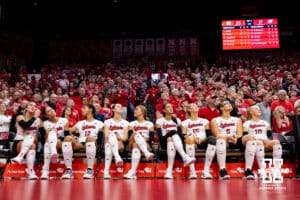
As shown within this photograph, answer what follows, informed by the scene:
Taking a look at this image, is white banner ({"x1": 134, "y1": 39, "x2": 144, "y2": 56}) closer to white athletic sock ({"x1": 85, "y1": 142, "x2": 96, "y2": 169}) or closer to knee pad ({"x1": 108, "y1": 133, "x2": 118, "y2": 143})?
knee pad ({"x1": 108, "y1": 133, "x2": 118, "y2": 143})

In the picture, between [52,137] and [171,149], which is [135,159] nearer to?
[171,149]

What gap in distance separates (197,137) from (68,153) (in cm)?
297

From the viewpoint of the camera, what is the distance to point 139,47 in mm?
22812

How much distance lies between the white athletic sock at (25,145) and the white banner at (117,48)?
49.4 ft

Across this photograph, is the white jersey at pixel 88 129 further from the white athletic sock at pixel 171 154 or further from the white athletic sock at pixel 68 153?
the white athletic sock at pixel 171 154

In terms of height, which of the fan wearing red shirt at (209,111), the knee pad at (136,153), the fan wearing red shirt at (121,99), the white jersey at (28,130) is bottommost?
the knee pad at (136,153)

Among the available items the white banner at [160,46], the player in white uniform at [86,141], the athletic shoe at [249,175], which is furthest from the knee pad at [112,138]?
the white banner at [160,46]

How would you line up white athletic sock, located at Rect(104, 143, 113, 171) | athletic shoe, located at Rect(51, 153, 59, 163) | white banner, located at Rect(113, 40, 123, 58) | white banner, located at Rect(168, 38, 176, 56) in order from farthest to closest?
white banner, located at Rect(113, 40, 123, 58), white banner, located at Rect(168, 38, 176, 56), white athletic sock, located at Rect(104, 143, 113, 171), athletic shoe, located at Rect(51, 153, 59, 163)

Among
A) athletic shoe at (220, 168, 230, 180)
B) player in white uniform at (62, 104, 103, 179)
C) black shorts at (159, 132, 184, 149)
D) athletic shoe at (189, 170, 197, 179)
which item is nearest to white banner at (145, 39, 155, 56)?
player in white uniform at (62, 104, 103, 179)

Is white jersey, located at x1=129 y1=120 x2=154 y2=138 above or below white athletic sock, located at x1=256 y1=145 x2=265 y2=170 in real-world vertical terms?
above

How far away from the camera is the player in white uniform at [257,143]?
301 inches

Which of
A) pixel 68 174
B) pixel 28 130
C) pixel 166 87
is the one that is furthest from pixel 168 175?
pixel 166 87

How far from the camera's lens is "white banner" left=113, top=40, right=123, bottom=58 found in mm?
22859

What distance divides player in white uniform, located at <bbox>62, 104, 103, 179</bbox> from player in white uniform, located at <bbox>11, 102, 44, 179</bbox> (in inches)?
28.8
